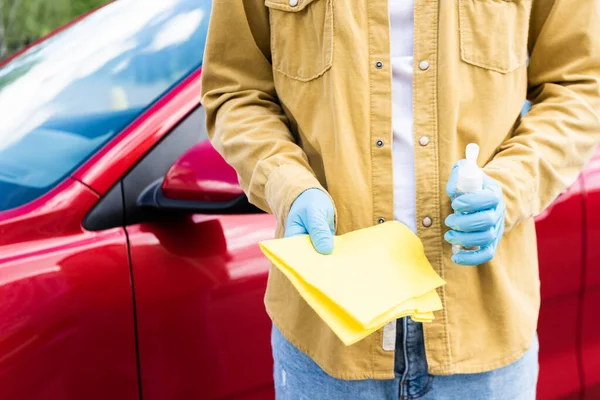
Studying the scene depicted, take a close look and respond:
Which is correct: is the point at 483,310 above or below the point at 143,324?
above

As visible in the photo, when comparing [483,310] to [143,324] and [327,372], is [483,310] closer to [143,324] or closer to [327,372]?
[327,372]

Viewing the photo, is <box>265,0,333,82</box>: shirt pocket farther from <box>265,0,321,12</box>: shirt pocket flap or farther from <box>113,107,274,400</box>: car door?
<box>113,107,274,400</box>: car door

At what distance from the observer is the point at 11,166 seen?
5.48 ft

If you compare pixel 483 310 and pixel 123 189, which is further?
pixel 123 189

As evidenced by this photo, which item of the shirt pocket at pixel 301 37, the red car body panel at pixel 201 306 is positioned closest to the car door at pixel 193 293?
the red car body panel at pixel 201 306

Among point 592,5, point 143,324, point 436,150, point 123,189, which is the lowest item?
point 143,324

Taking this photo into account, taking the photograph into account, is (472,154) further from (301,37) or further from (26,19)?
(26,19)

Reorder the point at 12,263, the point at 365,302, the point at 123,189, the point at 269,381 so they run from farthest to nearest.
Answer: the point at 269,381 < the point at 123,189 < the point at 12,263 < the point at 365,302

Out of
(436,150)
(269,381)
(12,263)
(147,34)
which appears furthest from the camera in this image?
(147,34)

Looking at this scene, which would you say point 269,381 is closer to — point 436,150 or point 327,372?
point 327,372

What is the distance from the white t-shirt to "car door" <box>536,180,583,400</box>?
2.61 ft

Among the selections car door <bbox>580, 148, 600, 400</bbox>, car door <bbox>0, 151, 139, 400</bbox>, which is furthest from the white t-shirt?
car door <bbox>580, 148, 600, 400</bbox>

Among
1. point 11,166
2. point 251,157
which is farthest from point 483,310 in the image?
point 11,166

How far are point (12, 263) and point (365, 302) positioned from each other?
2.70 ft
